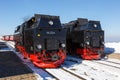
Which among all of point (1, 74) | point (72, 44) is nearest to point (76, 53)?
point (72, 44)

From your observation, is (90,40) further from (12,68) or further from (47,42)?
(12,68)

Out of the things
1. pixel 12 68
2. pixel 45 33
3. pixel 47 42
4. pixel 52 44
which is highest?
pixel 45 33

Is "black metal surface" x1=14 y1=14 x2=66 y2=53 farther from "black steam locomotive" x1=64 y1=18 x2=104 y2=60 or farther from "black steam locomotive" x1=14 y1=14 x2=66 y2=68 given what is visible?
"black steam locomotive" x1=64 y1=18 x2=104 y2=60

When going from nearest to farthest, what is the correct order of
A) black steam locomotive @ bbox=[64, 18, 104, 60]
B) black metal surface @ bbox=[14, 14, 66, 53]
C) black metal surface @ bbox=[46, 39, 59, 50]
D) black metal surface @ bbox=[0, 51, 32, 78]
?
black metal surface @ bbox=[0, 51, 32, 78]
black metal surface @ bbox=[14, 14, 66, 53]
black metal surface @ bbox=[46, 39, 59, 50]
black steam locomotive @ bbox=[64, 18, 104, 60]

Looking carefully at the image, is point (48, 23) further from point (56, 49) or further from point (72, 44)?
point (72, 44)

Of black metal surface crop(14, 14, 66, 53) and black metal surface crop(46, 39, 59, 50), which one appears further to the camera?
black metal surface crop(46, 39, 59, 50)

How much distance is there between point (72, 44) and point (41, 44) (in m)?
6.15

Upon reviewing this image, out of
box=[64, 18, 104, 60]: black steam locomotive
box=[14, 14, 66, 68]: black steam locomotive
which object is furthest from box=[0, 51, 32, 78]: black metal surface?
box=[64, 18, 104, 60]: black steam locomotive

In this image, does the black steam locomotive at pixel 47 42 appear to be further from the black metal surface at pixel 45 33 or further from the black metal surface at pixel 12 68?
the black metal surface at pixel 12 68

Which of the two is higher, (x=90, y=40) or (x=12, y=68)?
(x=90, y=40)

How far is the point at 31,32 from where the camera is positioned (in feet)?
39.3

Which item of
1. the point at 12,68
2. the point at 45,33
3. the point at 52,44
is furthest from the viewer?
the point at 52,44

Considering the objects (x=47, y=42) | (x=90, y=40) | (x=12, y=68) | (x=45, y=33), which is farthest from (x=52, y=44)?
(x=90, y=40)

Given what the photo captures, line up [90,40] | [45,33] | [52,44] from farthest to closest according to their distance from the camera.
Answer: [90,40] → [52,44] → [45,33]
